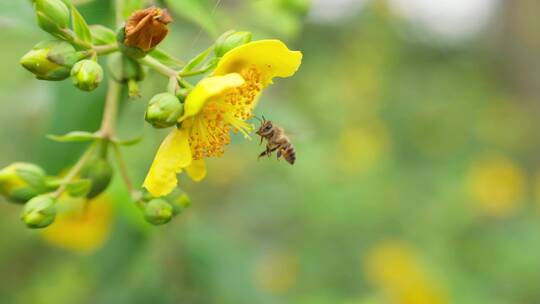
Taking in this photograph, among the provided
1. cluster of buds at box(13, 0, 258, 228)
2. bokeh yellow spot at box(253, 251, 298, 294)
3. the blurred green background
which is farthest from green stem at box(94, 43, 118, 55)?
bokeh yellow spot at box(253, 251, 298, 294)

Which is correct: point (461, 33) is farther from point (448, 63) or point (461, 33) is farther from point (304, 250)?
point (304, 250)

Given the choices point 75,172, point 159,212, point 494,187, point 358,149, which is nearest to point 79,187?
point 75,172

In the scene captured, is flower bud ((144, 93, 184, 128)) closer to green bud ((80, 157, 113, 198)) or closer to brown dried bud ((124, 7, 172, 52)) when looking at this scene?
brown dried bud ((124, 7, 172, 52))

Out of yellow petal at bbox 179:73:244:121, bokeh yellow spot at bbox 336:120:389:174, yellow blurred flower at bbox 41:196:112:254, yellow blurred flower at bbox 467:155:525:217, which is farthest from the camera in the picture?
yellow blurred flower at bbox 467:155:525:217

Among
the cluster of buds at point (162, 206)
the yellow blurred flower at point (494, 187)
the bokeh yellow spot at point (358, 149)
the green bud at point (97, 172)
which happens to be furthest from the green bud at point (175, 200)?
the yellow blurred flower at point (494, 187)

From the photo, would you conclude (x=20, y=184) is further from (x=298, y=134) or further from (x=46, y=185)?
(x=298, y=134)

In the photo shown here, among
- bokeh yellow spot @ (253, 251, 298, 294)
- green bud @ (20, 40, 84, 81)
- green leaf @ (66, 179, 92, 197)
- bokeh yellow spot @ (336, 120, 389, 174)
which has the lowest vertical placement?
green leaf @ (66, 179, 92, 197)

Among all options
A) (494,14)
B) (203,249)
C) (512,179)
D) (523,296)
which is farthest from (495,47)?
(203,249)
